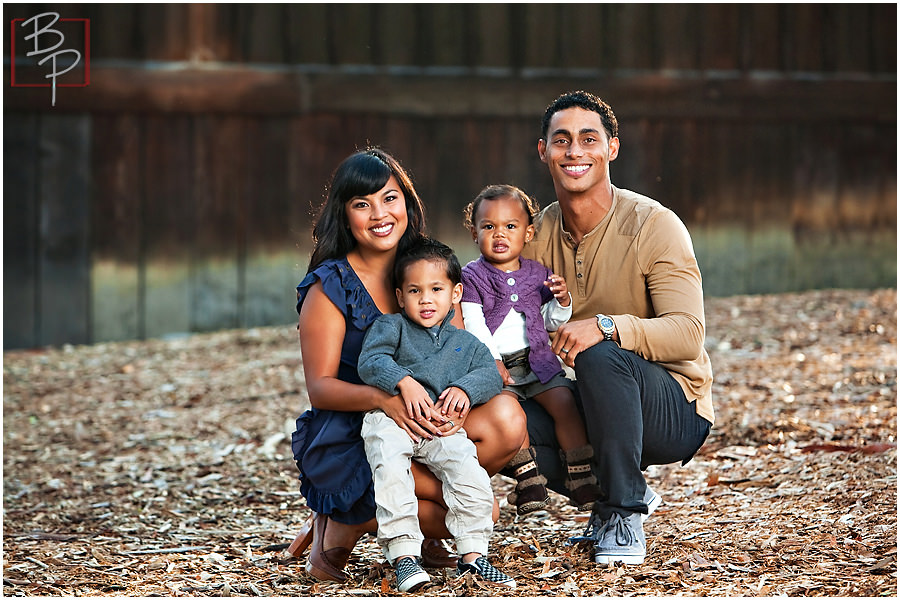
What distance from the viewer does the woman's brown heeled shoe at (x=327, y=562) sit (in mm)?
3148

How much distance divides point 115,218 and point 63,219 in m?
0.31

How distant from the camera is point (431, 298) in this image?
3107 mm

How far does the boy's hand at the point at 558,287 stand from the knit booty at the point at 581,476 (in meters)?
0.47

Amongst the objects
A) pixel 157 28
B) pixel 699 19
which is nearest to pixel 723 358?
pixel 699 19

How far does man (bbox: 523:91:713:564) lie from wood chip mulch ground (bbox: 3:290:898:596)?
28cm

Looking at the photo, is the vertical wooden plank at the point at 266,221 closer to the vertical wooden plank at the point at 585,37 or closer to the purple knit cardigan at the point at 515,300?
the vertical wooden plank at the point at 585,37

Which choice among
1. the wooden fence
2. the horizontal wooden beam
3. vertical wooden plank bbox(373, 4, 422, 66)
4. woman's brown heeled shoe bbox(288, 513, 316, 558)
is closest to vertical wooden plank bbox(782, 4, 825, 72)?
the wooden fence

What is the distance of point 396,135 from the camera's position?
7.17 meters

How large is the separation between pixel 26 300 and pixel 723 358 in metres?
4.25

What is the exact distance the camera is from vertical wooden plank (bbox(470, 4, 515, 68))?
7.24 m

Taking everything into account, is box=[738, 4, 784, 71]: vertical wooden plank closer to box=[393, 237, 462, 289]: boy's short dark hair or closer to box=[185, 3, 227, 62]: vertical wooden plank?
box=[185, 3, 227, 62]: vertical wooden plank

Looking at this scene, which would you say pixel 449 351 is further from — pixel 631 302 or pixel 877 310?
pixel 877 310
